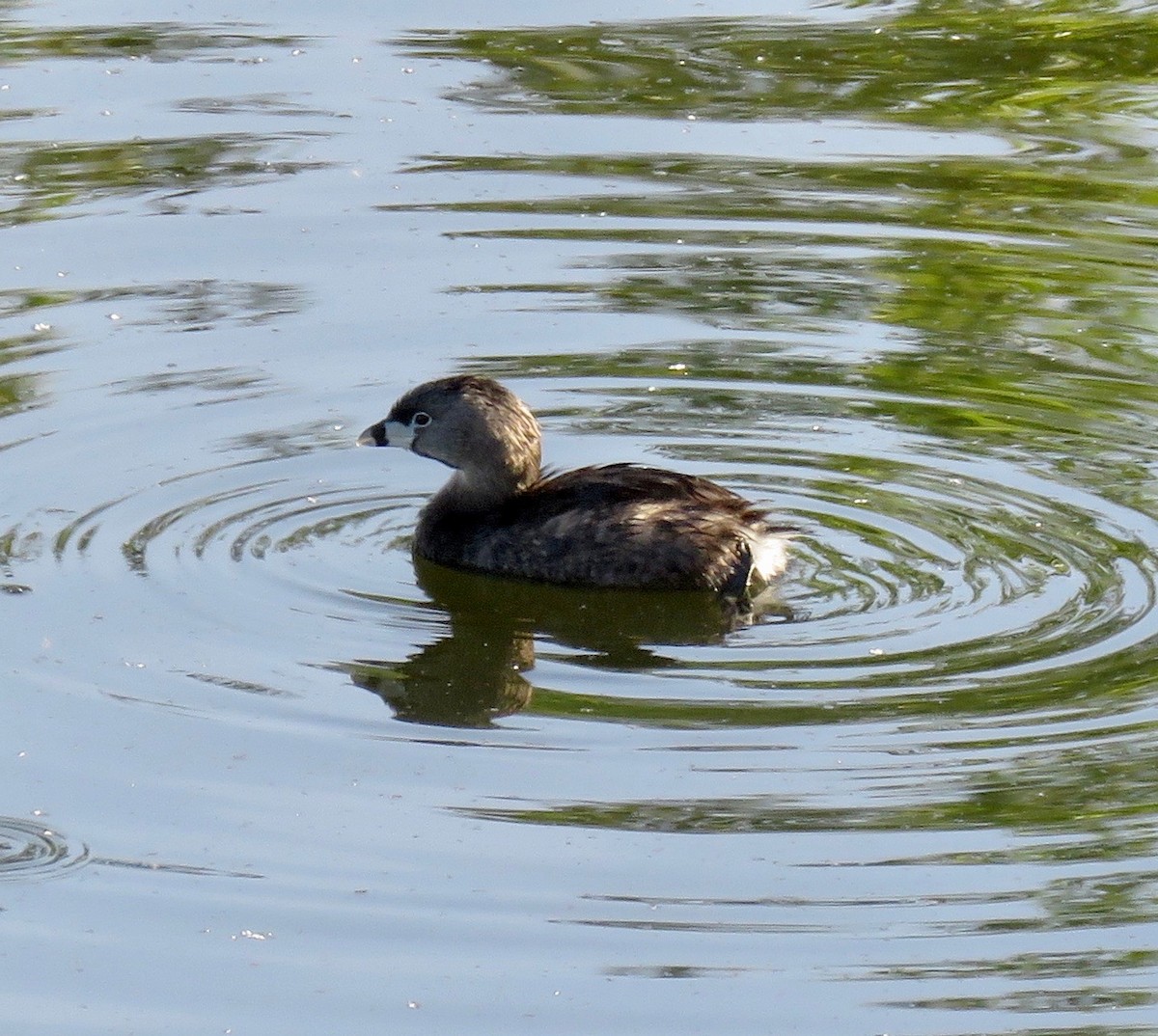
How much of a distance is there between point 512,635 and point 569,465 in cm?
153

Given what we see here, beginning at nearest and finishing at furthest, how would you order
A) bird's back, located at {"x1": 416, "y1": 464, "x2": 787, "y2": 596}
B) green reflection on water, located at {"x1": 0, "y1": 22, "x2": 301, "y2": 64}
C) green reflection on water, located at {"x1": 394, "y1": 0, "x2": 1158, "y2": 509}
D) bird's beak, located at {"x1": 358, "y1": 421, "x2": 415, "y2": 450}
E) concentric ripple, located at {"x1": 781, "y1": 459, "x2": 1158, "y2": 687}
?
concentric ripple, located at {"x1": 781, "y1": 459, "x2": 1158, "y2": 687} < bird's back, located at {"x1": 416, "y1": 464, "x2": 787, "y2": 596} < bird's beak, located at {"x1": 358, "y1": 421, "x2": 415, "y2": 450} < green reflection on water, located at {"x1": 394, "y1": 0, "x2": 1158, "y2": 509} < green reflection on water, located at {"x1": 0, "y1": 22, "x2": 301, "y2": 64}

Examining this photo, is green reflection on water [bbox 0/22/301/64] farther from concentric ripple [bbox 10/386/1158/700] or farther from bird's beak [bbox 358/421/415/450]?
bird's beak [bbox 358/421/415/450]

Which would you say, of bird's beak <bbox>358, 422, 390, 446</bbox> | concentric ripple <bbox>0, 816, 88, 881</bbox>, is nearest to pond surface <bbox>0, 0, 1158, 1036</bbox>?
concentric ripple <bbox>0, 816, 88, 881</bbox>

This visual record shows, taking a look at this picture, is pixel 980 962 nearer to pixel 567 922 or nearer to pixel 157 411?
pixel 567 922

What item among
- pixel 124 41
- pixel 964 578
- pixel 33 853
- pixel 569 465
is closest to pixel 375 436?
pixel 569 465

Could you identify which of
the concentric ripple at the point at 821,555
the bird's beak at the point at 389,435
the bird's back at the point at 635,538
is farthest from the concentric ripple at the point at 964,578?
the bird's beak at the point at 389,435

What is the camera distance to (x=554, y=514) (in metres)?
8.13

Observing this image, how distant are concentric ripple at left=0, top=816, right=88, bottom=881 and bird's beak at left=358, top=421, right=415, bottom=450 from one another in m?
2.80

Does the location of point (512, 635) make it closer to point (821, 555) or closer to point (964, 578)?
point (821, 555)

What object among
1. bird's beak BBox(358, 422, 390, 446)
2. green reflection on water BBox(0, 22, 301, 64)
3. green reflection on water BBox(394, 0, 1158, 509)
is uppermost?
green reflection on water BBox(0, 22, 301, 64)

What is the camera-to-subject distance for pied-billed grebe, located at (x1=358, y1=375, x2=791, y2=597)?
7930 millimetres

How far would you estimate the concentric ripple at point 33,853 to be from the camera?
5.85 m

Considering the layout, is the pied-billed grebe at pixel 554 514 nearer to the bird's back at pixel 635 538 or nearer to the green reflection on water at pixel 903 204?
the bird's back at pixel 635 538

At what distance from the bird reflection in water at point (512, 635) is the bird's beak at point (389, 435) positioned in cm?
52
